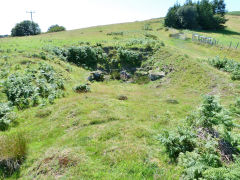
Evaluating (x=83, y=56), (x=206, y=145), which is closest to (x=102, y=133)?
(x=206, y=145)

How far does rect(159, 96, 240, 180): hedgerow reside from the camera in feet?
18.6

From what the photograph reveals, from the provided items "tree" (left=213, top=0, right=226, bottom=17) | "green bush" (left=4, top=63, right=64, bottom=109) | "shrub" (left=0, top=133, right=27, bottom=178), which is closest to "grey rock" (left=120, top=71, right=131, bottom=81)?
"green bush" (left=4, top=63, right=64, bottom=109)

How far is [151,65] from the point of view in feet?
89.5

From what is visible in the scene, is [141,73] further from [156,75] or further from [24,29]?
[24,29]

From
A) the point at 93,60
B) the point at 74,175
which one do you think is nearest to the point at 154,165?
the point at 74,175

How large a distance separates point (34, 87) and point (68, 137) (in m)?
7.76

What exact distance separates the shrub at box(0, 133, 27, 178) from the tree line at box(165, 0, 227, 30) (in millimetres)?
65159

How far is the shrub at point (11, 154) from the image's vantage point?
23.0ft

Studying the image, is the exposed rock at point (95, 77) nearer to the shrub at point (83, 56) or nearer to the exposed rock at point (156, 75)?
the shrub at point (83, 56)

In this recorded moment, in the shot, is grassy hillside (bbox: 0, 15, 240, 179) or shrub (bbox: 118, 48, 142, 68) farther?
shrub (bbox: 118, 48, 142, 68)

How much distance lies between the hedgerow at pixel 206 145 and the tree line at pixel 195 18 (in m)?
61.1

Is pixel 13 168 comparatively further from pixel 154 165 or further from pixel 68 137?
pixel 154 165

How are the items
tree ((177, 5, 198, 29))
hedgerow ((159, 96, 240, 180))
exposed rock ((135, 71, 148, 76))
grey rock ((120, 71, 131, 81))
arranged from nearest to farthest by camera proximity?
hedgerow ((159, 96, 240, 180)) < exposed rock ((135, 71, 148, 76)) < grey rock ((120, 71, 131, 81)) < tree ((177, 5, 198, 29))

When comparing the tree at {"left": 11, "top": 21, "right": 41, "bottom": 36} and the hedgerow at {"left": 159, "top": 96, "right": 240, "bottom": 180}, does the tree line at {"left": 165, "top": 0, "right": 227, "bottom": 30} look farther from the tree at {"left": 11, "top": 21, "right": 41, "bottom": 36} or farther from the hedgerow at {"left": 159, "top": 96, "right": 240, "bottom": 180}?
the hedgerow at {"left": 159, "top": 96, "right": 240, "bottom": 180}
